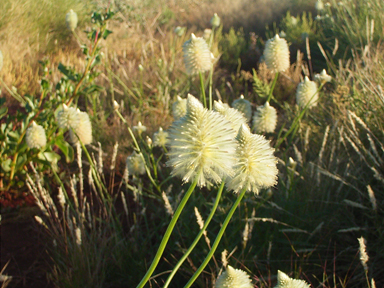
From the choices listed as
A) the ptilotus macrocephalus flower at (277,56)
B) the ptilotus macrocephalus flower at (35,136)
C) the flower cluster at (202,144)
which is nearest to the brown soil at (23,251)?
the ptilotus macrocephalus flower at (35,136)

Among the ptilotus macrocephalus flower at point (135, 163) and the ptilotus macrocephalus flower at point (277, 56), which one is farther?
the ptilotus macrocephalus flower at point (135, 163)

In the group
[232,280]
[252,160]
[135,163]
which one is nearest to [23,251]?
[135,163]

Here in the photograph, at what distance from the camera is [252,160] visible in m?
1.00

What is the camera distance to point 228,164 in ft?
2.96

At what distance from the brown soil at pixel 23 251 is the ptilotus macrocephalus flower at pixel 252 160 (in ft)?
4.81

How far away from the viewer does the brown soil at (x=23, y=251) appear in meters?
2.17

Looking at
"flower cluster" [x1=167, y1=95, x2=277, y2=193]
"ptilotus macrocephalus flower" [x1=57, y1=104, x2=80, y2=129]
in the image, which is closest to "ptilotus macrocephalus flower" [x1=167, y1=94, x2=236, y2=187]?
"flower cluster" [x1=167, y1=95, x2=277, y2=193]

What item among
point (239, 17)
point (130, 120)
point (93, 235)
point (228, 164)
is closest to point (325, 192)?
point (93, 235)

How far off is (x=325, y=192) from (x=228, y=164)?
1708 mm

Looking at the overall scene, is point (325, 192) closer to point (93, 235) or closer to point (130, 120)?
point (93, 235)

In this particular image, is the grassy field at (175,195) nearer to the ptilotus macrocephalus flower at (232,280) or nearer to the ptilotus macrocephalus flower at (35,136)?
the ptilotus macrocephalus flower at (35,136)

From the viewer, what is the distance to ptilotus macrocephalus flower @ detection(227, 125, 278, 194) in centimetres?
99

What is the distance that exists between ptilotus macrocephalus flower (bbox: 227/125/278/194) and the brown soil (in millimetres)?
1466

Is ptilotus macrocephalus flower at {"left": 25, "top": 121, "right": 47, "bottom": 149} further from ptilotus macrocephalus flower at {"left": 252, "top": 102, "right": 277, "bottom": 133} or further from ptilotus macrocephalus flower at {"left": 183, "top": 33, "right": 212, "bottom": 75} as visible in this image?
ptilotus macrocephalus flower at {"left": 252, "top": 102, "right": 277, "bottom": 133}
